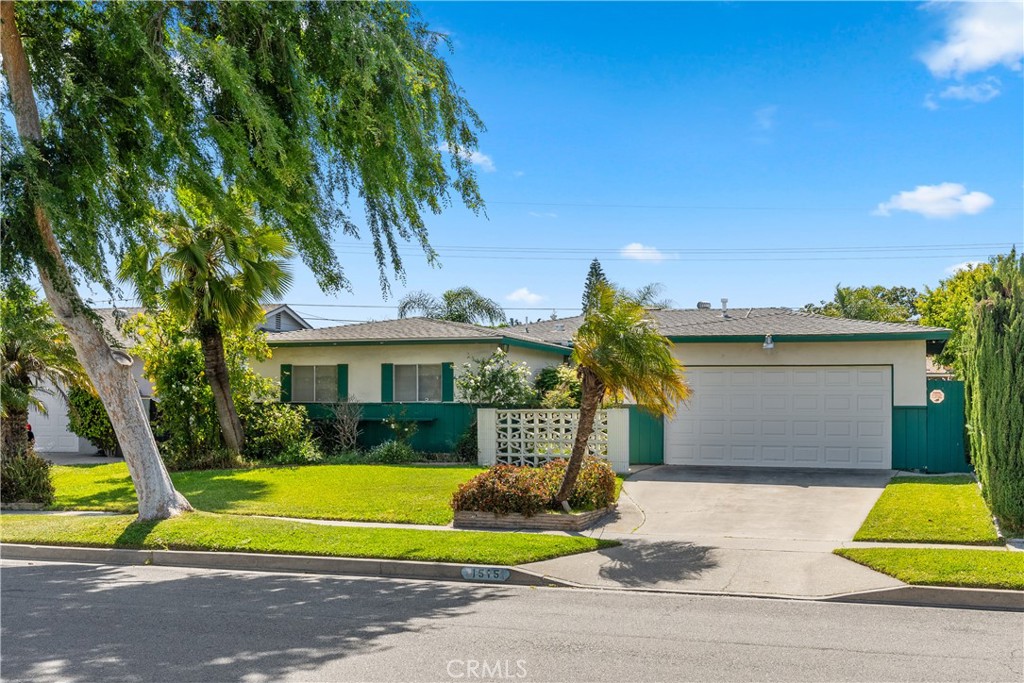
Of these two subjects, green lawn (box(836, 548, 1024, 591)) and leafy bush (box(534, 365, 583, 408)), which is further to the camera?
leafy bush (box(534, 365, 583, 408))

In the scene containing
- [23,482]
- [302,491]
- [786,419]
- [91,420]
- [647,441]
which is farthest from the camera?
[91,420]

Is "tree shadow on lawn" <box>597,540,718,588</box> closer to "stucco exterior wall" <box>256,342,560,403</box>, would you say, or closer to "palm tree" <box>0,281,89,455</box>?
"stucco exterior wall" <box>256,342,560,403</box>

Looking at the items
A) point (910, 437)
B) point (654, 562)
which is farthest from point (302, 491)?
point (910, 437)

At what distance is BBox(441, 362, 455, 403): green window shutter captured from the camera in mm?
20625

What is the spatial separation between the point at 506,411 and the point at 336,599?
9637 millimetres

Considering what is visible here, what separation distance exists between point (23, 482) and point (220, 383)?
5.39 meters

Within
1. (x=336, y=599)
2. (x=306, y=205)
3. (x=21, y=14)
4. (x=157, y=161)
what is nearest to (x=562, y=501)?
(x=336, y=599)

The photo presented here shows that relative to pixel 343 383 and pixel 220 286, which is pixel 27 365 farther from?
pixel 343 383

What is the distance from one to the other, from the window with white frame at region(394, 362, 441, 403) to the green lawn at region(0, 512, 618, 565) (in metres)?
9.08

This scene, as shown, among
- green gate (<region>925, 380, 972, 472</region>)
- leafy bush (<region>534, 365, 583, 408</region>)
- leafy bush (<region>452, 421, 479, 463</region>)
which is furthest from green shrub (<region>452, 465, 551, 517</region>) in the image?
green gate (<region>925, 380, 972, 472</region>)

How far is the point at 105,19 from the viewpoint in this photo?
10188mm

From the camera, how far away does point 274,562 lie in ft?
33.5

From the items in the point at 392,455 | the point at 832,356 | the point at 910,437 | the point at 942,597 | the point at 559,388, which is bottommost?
the point at 942,597

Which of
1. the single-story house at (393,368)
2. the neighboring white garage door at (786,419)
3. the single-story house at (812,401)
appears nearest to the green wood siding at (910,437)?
the single-story house at (812,401)
